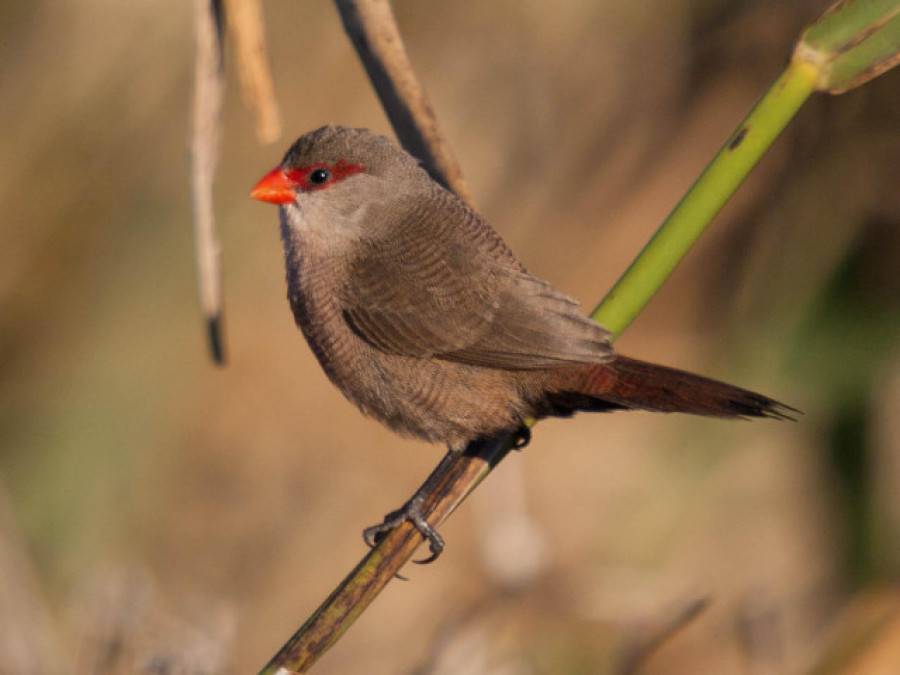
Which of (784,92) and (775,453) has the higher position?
(775,453)

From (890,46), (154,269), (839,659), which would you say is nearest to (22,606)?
(154,269)

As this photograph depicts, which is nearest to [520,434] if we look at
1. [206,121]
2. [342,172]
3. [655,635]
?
[655,635]

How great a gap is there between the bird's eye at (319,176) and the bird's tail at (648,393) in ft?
3.04

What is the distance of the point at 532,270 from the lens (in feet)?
14.1

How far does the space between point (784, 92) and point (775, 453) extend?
2.34 meters

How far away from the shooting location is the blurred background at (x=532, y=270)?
Answer: 3.53 m

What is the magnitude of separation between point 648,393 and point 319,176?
3.90 ft

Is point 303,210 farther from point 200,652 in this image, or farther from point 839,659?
point 839,659

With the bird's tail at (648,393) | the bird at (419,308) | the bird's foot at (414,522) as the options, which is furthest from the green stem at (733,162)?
the bird's foot at (414,522)

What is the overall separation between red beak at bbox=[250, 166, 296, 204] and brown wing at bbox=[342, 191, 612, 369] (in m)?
0.34

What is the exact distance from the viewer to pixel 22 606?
9.59 ft

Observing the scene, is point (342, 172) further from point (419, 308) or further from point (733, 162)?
point (733, 162)

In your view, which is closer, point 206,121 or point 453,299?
point 206,121

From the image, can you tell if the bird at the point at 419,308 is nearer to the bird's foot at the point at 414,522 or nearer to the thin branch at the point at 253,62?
the bird's foot at the point at 414,522
